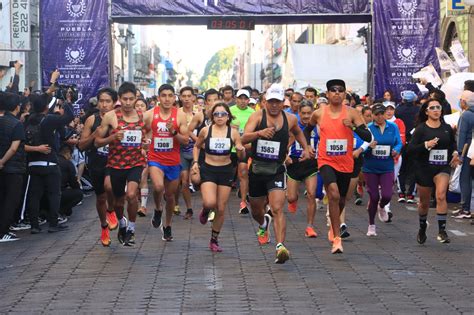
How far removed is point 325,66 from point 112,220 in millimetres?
22095

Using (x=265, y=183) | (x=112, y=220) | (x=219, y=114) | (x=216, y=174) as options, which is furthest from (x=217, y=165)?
(x=112, y=220)

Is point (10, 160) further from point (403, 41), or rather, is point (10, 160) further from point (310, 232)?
point (403, 41)

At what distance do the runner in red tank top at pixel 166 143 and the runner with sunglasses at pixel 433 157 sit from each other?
278 centimetres

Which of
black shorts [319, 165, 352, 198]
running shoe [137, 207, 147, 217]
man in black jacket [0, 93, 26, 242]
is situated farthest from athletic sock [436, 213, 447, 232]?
man in black jacket [0, 93, 26, 242]

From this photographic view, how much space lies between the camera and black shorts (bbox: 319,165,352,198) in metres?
11.1

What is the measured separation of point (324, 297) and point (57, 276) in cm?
271

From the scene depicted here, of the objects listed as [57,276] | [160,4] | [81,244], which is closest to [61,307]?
[57,276]

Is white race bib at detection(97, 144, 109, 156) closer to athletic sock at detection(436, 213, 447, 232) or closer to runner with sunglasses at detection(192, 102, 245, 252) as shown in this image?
runner with sunglasses at detection(192, 102, 245, 252)

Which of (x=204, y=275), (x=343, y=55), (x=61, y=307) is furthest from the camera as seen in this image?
(x=343, y=55)

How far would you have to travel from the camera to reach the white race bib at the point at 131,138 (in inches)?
442

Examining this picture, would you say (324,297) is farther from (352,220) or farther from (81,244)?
(352,220)

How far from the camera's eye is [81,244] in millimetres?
11938

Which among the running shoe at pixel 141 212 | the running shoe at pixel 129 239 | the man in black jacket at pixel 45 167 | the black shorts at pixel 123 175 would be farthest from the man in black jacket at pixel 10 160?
the running shoe at pixel 141 212

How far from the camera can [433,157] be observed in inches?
467
